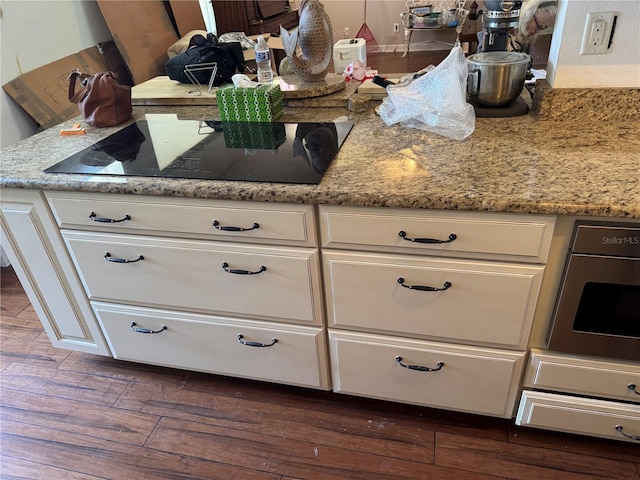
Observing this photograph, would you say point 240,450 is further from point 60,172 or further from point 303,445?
point 60,172

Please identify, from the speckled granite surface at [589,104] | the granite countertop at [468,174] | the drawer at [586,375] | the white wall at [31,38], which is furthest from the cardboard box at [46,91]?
the drawer at [586,375]

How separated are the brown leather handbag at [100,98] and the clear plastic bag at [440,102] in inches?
42.0

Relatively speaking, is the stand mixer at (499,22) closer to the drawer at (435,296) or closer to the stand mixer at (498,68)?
the stand mixer at (498,68)

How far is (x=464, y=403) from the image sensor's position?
58.2 inches

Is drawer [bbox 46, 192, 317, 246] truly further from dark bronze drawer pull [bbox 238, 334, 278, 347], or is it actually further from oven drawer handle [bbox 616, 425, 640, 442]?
oven drawer handle [bbox 616, 425, 640, 442]

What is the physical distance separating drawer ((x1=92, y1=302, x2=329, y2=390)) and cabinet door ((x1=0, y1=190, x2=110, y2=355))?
101mm

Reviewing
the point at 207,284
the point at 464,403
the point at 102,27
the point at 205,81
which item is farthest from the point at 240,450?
the point at 102,27

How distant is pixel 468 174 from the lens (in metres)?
1.21

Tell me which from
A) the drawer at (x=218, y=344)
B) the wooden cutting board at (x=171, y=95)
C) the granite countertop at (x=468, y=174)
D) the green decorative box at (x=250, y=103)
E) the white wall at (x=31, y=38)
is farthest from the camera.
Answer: the white wall at (x=31, y=38)

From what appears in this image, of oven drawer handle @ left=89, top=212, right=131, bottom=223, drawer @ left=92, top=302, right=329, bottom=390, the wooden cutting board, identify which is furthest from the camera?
the wooden cutting board

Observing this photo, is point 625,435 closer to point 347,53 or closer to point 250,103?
point 250,103

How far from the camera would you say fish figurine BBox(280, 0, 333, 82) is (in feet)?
5.54

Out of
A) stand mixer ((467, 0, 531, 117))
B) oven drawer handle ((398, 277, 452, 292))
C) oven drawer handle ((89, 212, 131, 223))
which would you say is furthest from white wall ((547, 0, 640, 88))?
oven drawer handle ((89, 212, 131, 223))

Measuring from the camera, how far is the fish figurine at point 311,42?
1688 millimetres
